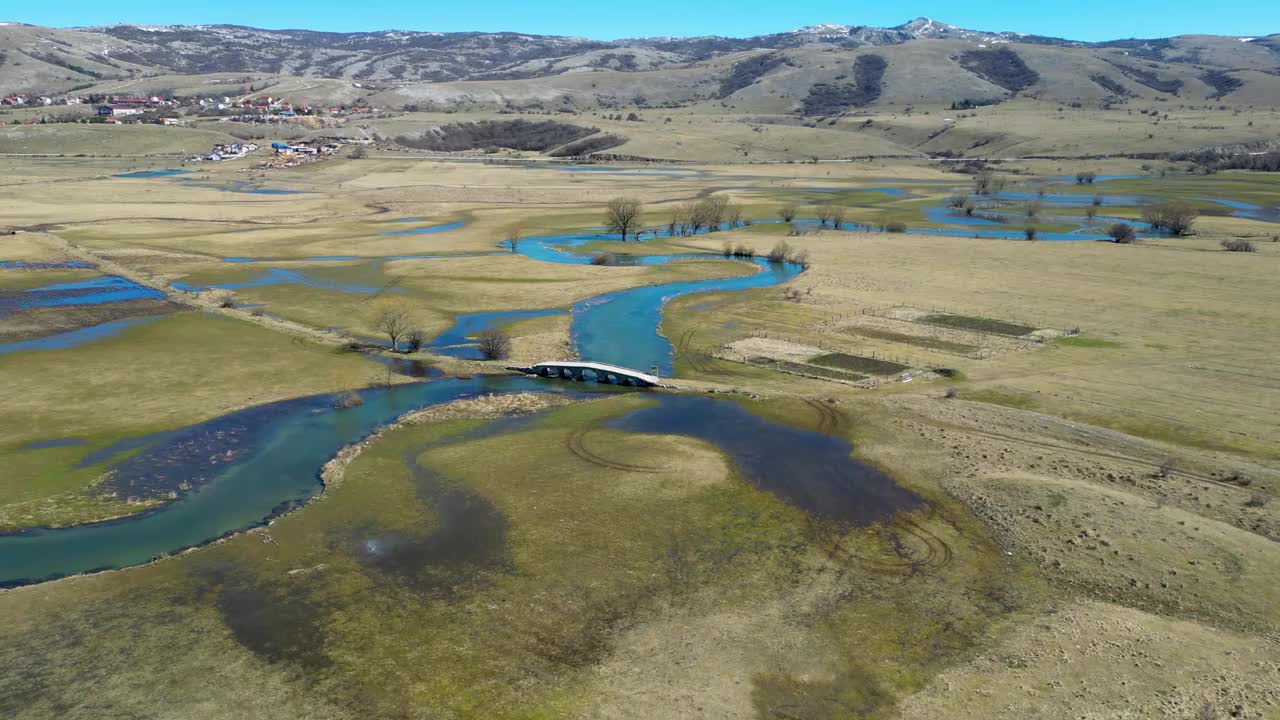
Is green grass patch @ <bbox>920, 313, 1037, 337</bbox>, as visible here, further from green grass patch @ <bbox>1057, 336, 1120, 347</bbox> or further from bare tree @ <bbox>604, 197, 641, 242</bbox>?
bare tree @ <bbox>604, 197, 641, 242</bbox>

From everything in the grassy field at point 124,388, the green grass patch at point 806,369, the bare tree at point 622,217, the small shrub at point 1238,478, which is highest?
the bare tree at point 622,217

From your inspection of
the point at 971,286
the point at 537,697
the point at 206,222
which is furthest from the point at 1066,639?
the point at 206,222

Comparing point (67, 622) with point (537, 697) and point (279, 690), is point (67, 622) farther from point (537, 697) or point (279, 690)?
point (537, 697)

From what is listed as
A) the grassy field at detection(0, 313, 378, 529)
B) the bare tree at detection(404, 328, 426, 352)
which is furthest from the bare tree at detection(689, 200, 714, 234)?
the grassy field at detection(0, 313, 378, 529)

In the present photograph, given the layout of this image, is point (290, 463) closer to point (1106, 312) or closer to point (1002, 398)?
point (1002, 398)

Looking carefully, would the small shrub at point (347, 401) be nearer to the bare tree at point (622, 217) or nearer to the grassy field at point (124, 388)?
the grassy field at point (124, 388)

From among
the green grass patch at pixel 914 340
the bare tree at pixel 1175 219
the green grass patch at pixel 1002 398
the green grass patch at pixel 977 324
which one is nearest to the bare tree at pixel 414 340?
the green grass patch at pixel 914 340
